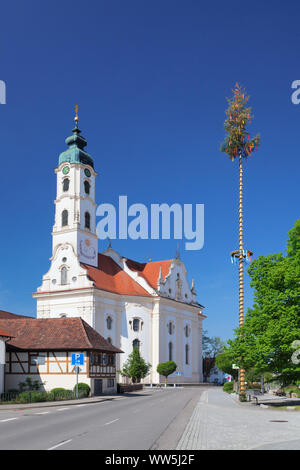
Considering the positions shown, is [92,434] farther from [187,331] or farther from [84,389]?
[187,331]

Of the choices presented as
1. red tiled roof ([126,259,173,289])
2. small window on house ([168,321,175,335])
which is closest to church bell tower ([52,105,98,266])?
red tiled roof ([126,259,173,289])

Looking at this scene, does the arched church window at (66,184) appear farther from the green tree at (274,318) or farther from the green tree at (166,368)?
the green tree at (274,318)

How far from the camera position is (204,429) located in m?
17.5

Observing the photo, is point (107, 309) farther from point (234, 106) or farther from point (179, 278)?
point (234, 106)

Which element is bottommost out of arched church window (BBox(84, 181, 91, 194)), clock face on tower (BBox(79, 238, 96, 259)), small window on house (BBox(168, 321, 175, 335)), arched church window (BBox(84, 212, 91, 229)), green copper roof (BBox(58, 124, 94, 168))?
small window on house (BBox(168, 321, 175, 335))

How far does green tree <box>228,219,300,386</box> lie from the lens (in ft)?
91.2

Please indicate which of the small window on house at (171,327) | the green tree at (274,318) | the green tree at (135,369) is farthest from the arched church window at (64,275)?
the green tree at (274,318)

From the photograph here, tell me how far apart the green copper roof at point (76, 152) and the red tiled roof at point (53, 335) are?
33.7 metres

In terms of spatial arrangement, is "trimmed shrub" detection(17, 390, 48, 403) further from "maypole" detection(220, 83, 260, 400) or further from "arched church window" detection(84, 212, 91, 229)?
"arched church window" detection(84, 212, 91, 229)

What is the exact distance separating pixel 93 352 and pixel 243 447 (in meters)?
31.7

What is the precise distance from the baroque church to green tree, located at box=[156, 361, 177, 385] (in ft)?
4.54

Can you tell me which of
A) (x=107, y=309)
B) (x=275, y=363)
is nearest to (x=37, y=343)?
(x=275, y=363)

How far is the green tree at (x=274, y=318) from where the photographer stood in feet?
91.2

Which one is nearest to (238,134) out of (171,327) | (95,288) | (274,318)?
(274,318)
